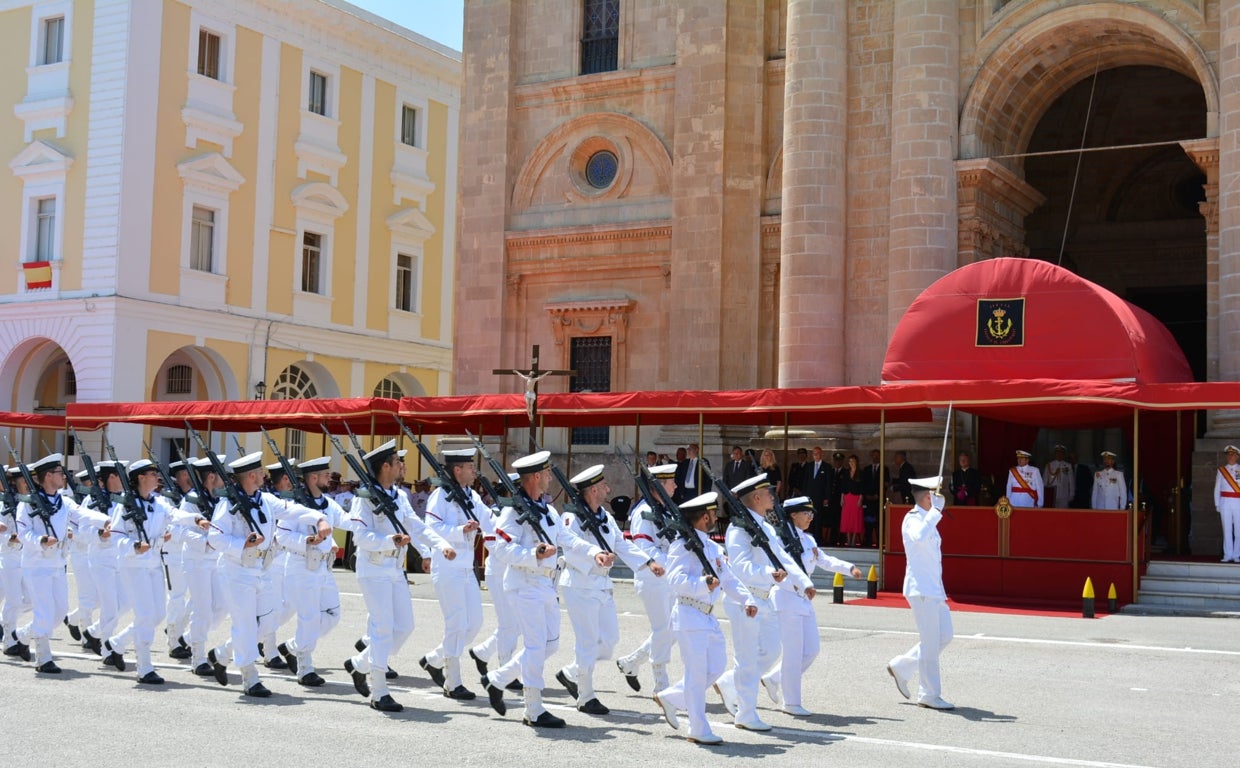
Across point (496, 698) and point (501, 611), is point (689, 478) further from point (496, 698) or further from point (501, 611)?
point (496, 698)

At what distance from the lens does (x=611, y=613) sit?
11992 mm

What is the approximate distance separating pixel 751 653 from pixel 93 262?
3142 cm

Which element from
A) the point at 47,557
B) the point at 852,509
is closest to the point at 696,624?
the point at 47,557

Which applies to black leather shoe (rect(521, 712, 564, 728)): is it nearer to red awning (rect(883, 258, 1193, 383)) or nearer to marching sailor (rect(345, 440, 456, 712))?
marching sailor (rect(345, 440, 456, 712))

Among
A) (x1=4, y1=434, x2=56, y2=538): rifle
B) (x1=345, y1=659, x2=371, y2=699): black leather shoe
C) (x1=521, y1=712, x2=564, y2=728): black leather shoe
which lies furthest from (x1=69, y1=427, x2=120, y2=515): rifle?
(x1=521, y1=712, x2=564, y2=728): black leather shoe

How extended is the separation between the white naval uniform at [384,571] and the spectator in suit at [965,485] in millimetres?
12717

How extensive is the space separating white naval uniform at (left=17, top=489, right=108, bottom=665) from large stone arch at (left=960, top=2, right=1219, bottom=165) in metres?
18.5

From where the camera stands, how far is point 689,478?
83.0 feet

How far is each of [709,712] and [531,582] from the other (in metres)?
1.85

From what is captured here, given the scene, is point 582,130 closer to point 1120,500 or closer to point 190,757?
point 1120,500

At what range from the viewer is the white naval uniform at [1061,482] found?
23906 millimetres

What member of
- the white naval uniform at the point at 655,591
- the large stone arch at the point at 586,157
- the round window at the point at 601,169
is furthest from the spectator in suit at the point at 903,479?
the white naval uniform at the point at 655,591

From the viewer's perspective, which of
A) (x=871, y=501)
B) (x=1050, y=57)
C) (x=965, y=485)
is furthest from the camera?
(x=1050, y=57)

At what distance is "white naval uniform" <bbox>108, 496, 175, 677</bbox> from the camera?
13547 millimetres
